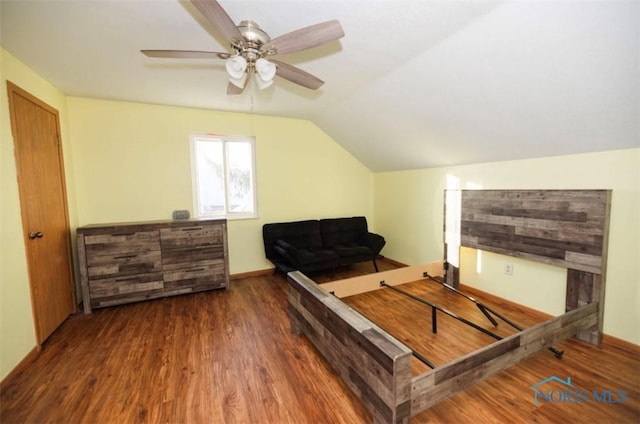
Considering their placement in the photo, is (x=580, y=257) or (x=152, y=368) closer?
(x=152, y=368)

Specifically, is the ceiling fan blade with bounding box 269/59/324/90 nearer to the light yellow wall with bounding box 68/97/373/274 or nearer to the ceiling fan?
the ceiling fan

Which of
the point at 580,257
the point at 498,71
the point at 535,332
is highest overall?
the point at 498,71

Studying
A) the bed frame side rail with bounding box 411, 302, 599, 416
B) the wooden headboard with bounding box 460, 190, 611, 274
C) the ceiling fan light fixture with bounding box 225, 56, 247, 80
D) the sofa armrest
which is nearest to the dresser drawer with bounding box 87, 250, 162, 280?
the ceiling fan light fixture with bounding box 225, 56, 247, 80

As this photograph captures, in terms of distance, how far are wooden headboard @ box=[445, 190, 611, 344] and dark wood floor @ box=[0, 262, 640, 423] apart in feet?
1.81

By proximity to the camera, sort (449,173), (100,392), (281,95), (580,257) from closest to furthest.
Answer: (100,392) → (580,257) → (281,95) → (449,173)

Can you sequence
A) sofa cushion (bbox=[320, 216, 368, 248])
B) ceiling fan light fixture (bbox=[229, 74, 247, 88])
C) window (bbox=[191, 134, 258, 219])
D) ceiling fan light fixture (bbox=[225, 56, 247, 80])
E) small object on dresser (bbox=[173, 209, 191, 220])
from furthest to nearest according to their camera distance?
1. sofa cushion (bbox=[320, 216, 368, 248])
2. window (bbox=[191, 134, 258, 219])
3. small object on dresser (bbox=[173, 209, 191, 220])
4. ceiling fan light fixture (bbox=[229, 74, 247, 88])
5. ceiling fan light fixture (bbox=[225, 56, 247, 80])

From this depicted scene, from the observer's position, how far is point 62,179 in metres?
2.90

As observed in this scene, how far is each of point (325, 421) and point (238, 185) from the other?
3.31 meters

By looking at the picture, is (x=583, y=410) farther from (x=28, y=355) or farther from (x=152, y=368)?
(x=28, y=355)

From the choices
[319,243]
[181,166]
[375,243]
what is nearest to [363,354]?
[375,243]

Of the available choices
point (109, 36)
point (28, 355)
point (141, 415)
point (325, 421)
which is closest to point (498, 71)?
point (325, 421)

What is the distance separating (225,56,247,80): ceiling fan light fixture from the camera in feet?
5.54

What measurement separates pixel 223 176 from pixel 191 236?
1.08 meters

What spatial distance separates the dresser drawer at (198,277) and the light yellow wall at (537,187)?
9.52 feet
